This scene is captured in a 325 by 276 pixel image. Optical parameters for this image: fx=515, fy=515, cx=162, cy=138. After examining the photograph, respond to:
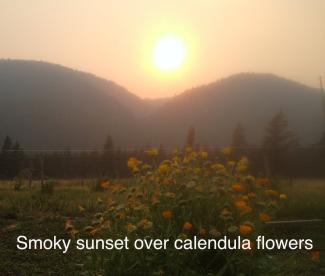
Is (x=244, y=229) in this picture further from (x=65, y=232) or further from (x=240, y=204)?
(x=65, y=232)

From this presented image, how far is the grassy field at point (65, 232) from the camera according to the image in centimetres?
471

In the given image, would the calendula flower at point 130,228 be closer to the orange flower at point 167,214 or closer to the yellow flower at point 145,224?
the yellow flower at point 145,224

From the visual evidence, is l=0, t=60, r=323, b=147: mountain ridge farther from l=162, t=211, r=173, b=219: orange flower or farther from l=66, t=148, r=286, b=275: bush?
l=162, t=211, r=173, b=219: orange flower

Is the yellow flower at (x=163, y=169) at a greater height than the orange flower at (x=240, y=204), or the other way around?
the yellow flower at (x=163, y=169)

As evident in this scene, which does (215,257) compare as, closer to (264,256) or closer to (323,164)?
(264,256)

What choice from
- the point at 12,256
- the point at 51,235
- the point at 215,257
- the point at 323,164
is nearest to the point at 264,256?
the point at 215,257

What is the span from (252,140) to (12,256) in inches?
3326

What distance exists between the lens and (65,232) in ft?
21.8

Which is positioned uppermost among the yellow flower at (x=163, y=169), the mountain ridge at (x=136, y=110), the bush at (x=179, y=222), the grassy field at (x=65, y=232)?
the mountain ridge at (x=136, y=110)

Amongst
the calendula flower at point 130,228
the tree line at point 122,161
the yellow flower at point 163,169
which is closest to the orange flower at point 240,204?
the yellow flower at point 163,169

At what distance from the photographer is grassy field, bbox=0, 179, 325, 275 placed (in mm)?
4707

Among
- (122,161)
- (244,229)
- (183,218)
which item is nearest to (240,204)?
(244,229)

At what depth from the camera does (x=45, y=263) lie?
5086 millimetres

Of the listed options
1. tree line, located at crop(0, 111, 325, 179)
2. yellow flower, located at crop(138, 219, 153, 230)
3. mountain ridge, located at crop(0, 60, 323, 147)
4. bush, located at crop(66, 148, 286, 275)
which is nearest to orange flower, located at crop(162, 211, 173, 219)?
bush, located at crop(66, 148, 286, 275)
